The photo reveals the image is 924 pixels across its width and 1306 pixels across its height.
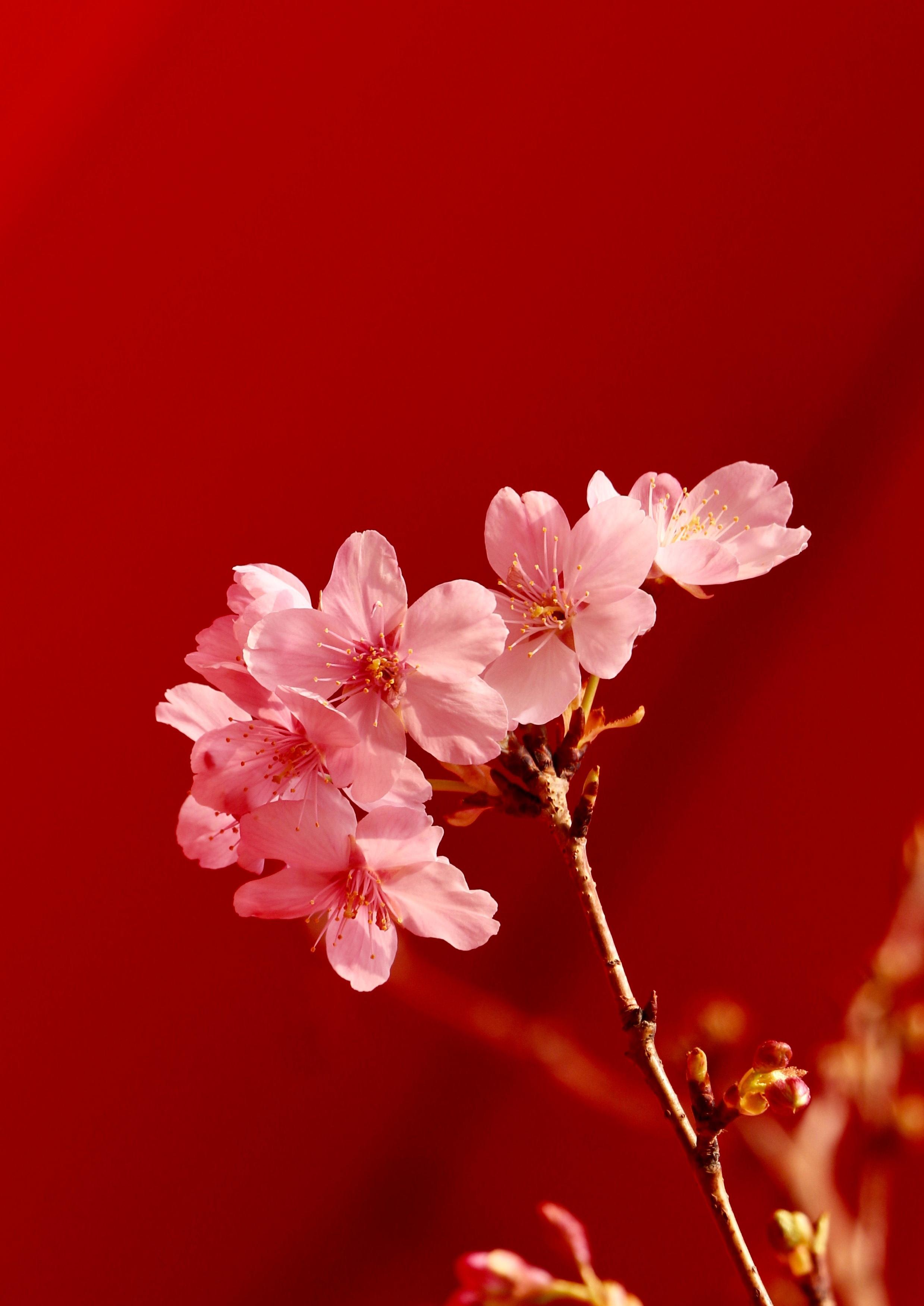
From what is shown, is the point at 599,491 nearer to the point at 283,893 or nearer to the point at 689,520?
the point at 689,520

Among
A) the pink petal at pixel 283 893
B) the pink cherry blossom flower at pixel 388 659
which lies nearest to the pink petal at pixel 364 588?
the pink cherry blossom flower at pixel 388 659

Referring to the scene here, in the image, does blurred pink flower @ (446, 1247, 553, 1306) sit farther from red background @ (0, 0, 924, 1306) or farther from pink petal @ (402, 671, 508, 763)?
red background @ (0, 0, 924, 1306)

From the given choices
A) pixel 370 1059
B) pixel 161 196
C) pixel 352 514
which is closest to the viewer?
pixel 161 196

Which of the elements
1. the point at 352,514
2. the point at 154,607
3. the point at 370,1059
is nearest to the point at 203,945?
the point at 370,1059

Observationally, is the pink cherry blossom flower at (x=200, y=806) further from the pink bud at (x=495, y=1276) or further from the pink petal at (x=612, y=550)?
the pink bud at (x=495, y=1276)

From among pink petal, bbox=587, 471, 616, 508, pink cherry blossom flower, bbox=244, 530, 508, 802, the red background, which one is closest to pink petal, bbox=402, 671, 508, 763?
pink cherry blossom flower, bbox=244, 530, 508, 802

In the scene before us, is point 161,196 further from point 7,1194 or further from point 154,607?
point 7,1194

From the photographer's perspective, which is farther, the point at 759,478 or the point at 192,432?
the point at 192,432
